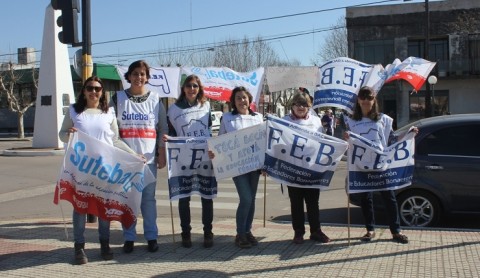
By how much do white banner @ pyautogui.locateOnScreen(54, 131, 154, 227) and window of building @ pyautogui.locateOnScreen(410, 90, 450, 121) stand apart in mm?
37473

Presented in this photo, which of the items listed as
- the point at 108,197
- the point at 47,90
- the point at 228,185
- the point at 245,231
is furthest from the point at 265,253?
the point at 47,90

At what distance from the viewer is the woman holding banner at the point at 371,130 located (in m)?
6.18

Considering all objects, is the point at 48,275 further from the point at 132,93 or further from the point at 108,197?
the point at 132,93

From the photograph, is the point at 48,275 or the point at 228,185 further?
the point at 228,185

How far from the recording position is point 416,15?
135 ft

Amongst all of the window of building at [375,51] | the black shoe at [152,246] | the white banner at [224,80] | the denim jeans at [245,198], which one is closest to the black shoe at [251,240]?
the denim jeans at [245,198]

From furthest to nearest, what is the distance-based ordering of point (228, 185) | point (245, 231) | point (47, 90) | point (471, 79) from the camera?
point (471, 79) → point (47, 90) → point (228, 185) → point (245, 231)

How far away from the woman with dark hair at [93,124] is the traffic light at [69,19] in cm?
269

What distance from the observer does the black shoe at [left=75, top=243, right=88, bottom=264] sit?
5.53 m

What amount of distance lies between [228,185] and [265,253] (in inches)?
278

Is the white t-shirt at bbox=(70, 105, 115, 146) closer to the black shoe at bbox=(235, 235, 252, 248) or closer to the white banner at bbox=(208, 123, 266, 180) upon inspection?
the white banner at bbox=(208, 123, 266, 180)

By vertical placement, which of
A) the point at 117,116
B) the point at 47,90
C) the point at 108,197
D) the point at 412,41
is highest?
the point at 412,41

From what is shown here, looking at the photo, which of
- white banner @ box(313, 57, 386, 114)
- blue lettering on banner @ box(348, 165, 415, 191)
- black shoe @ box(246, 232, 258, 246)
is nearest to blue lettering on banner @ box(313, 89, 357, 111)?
white banner @ box(313, 57, 386, 114)

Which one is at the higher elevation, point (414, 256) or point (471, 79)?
point (471, 79)
